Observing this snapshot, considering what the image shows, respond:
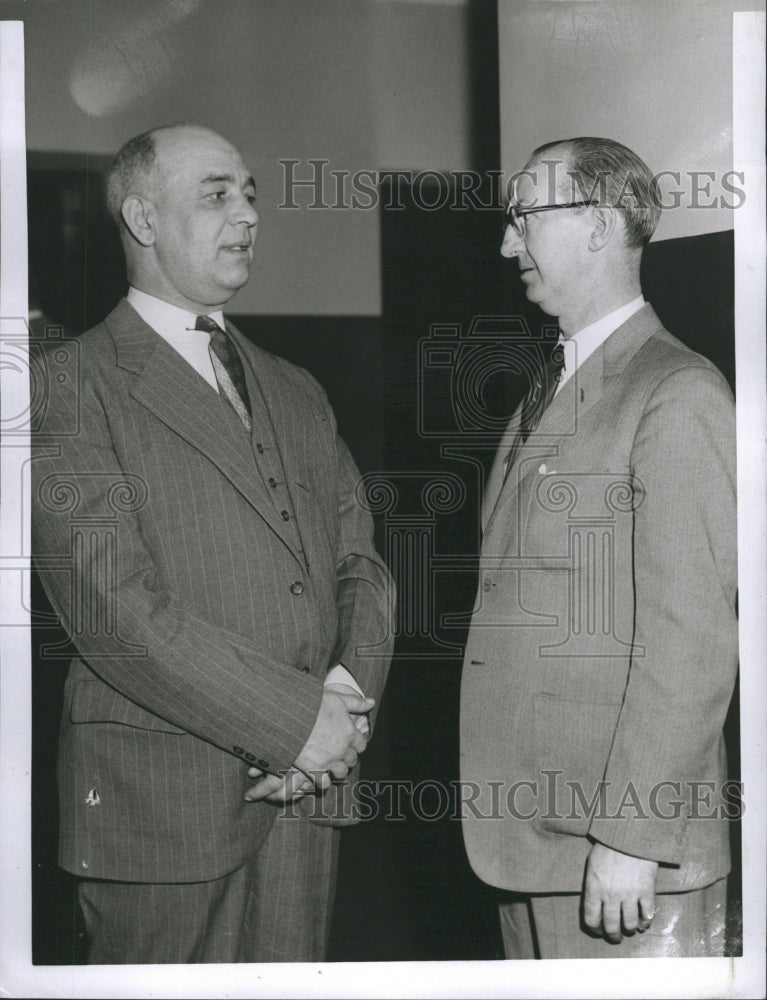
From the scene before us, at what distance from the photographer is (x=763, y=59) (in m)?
2.33

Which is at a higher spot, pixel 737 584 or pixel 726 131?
pixel 726 131

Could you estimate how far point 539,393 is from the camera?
2268 mm

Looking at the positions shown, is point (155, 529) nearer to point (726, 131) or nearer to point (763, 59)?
point (726, 131)

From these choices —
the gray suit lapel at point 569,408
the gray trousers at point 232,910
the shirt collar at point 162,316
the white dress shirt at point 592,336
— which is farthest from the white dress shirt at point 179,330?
the white dress shirt at point 592,336

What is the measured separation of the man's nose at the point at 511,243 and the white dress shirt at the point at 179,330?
66 centimetres

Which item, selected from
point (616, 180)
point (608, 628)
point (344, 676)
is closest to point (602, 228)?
point (616, 180)

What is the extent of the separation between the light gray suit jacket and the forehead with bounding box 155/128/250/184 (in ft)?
2.74

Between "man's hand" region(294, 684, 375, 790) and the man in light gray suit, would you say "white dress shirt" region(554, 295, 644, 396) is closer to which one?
the man in light gray suit

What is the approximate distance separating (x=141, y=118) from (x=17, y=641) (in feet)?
3.72

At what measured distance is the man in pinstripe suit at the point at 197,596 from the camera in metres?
2.17

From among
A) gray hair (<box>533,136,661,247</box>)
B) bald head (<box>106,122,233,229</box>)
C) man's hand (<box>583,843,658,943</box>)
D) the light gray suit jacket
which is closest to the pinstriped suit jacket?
bald head (<box>106,122,233,229</box>)

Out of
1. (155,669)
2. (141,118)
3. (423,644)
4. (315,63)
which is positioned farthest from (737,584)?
(141,118)

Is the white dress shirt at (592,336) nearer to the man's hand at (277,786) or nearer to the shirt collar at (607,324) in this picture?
the shirt collar at (607,324)

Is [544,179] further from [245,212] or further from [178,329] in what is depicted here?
[178,329]
